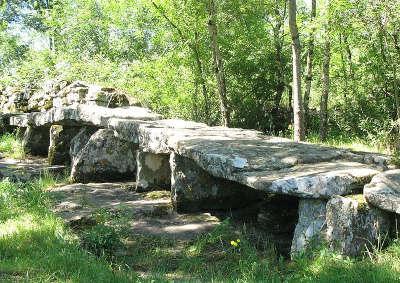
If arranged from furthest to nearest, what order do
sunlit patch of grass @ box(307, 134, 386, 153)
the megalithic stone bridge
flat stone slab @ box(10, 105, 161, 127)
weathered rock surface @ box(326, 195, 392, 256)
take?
sunlit patch of grass @ box(307, 134, 386, 153) → flat stone slab @ box(10, 105, 161, 127) → the megalithic stone bridge → weathered rock surface @ box(326, 195, 392, 256)

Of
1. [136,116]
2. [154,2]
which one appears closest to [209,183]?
[136,116]

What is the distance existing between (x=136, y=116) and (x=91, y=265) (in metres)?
5.69

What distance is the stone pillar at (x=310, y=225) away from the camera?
14.6ft

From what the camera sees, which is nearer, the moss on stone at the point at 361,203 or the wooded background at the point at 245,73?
the moss on stone at the point at 361,203

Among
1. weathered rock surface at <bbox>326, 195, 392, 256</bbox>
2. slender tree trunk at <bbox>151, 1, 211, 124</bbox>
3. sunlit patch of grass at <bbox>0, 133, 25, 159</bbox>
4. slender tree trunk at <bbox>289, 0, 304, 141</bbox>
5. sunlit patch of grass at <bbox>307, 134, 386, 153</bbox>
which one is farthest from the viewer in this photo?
slender tree trunk at <bbox>151, 1, 211, 124</bbox>

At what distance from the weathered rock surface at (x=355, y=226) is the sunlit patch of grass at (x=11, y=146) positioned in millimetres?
9866

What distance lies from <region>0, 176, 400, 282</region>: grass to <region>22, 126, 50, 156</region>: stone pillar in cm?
669

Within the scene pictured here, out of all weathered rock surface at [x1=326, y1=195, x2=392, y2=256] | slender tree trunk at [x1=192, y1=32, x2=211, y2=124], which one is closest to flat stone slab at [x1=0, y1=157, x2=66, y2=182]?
slender tree trunk at [x1=192, y1=32, x2=211, y2=124]

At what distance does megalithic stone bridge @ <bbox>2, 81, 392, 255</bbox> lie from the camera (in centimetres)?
441

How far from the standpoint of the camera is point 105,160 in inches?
357

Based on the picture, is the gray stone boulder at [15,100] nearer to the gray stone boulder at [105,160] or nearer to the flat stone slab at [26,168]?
the flat stone slab at [26,168]

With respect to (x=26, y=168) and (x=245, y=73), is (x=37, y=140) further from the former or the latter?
(x=245, y=73)

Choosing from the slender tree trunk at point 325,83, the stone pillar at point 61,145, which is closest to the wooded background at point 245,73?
the slender tree trunk at point 325,83

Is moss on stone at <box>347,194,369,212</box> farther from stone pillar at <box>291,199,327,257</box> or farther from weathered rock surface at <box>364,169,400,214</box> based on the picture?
stone pillar at <box>291,199,327,257</box>
